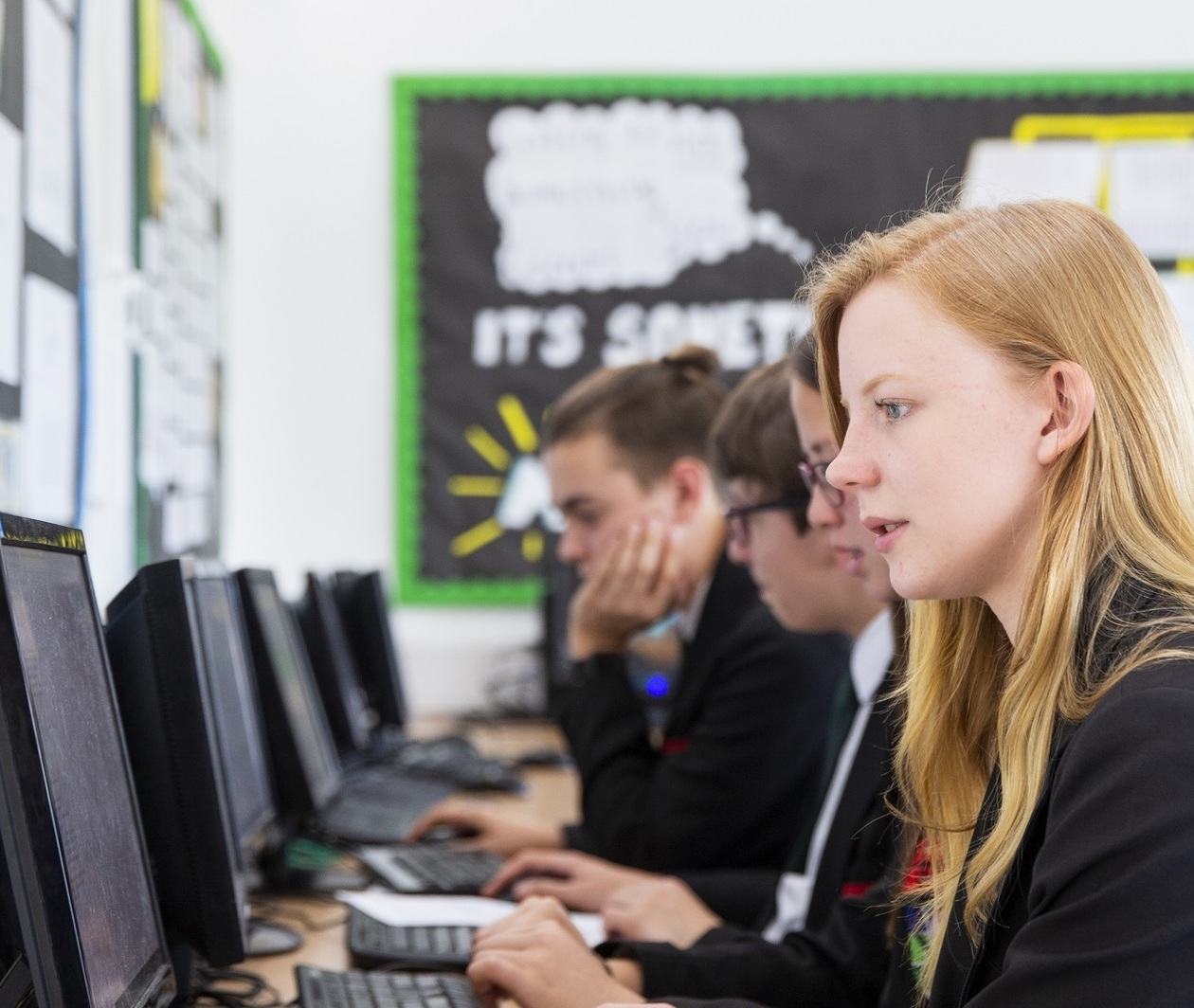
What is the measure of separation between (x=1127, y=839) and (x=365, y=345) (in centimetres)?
306

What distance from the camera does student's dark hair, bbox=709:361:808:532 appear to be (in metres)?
1.72

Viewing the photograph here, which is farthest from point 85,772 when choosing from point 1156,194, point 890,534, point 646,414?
point 1156,194

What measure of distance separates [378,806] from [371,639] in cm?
64

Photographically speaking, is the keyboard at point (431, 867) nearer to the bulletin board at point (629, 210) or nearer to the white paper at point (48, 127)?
the white paper at point (48, 127)

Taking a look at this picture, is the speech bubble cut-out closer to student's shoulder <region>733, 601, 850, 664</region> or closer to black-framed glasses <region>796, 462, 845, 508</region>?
student's shoulder <region>733, 601, 850, 664</region>

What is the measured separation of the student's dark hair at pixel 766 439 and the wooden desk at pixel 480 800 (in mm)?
725

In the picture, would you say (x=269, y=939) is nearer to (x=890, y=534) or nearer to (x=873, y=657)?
(x=873, y=657)

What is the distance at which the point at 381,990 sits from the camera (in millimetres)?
1193

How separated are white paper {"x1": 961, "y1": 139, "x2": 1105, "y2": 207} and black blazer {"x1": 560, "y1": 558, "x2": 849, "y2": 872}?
213 cm

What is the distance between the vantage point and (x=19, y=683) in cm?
75

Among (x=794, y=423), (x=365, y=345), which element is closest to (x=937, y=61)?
(x=365, y=345)

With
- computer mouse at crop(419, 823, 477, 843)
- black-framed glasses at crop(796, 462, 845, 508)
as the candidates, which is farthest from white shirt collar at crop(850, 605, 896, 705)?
computer mouse at crop(419, 823, 477, 843)

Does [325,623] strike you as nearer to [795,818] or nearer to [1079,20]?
[795,818]

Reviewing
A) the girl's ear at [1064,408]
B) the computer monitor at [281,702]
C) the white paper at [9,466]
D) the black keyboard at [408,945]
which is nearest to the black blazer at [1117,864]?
the girl's ear at [1064,408]
